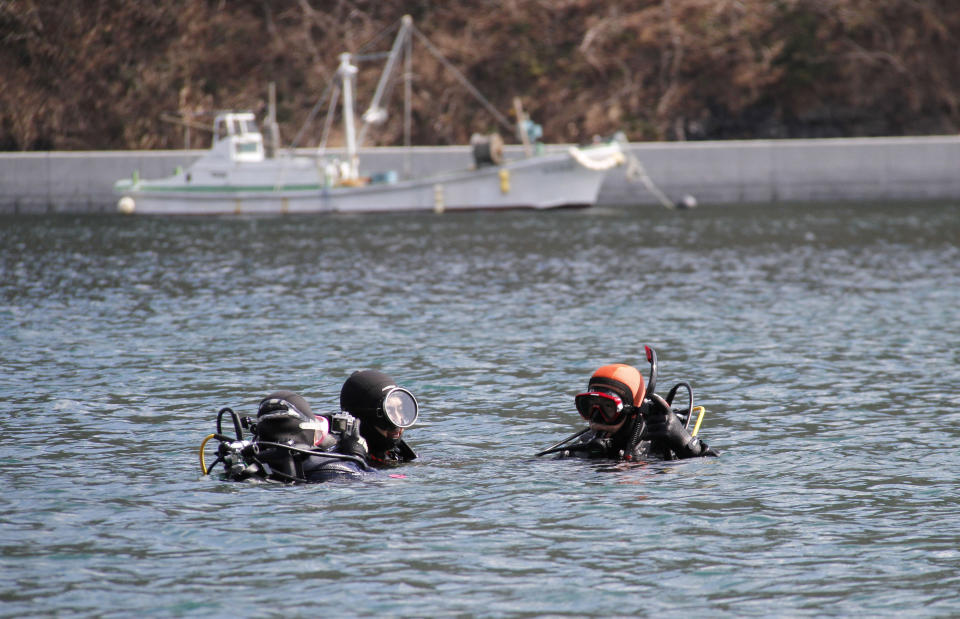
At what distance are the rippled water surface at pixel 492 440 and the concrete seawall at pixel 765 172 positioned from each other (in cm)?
1305

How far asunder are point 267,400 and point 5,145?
38.8 metres

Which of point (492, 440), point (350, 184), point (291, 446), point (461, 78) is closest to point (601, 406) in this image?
point (492, 440)

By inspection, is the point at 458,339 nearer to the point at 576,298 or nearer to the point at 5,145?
the point at 576,298

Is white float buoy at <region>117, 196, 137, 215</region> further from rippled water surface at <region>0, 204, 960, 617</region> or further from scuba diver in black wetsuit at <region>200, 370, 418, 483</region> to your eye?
scuba diver in black wetsuit at <region>200, 370, 418, 483</region>

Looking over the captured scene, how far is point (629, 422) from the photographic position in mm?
9109

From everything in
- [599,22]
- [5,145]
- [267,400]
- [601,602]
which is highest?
[599,22]

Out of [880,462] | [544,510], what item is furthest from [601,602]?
[880,462]

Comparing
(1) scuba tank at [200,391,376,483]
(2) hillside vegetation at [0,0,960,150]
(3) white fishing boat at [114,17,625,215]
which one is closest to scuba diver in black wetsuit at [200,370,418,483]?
(1) scuba tank at [200,391,376,483]

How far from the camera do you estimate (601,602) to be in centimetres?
659

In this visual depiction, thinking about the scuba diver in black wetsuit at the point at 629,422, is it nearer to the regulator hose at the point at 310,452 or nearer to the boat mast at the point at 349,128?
the regulator hose at the point at 310,452

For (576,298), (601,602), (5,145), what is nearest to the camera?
(601,602)

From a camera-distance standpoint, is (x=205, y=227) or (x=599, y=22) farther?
(x=599, y=22)

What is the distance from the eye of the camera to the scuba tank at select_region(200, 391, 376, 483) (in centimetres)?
834

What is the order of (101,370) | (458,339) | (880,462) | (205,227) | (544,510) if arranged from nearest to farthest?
1. (544,510)
2. (880,462)
3. (101,370)
4. (458,339)
5. (205,227)
